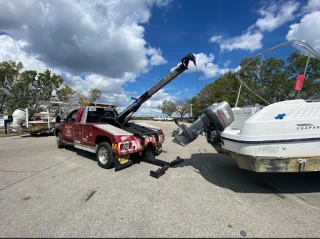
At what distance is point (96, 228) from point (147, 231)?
722 mm

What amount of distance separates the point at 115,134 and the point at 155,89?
1.96m

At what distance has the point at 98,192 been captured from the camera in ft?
11.9

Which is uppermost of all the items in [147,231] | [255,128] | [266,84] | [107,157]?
[266,84]

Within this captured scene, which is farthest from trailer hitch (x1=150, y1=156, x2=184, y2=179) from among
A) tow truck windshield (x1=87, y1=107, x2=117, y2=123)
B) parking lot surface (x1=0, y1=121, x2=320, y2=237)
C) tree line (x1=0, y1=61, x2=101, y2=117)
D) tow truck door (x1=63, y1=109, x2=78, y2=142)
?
tree line (x1=0, y1=61, x2=101, y2=117)

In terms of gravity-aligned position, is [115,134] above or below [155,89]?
below

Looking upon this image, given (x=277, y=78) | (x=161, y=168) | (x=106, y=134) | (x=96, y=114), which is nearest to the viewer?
(x=161, y=168)

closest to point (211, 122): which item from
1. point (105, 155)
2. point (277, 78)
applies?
point (105, 155)

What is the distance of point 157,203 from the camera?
10.4 feet

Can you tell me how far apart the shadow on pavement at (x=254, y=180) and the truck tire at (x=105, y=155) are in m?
1.94

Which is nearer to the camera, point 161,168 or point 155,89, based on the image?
point 161,168

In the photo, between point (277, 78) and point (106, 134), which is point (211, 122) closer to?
point (106, 134)

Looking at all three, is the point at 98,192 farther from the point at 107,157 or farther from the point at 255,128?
the point at 255,128

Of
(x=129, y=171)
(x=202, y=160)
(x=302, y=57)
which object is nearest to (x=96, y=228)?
(x=129, y=171)

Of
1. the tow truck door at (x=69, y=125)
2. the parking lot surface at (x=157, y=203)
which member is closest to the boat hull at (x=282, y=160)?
the parking lot surface at (x=157, y=203)
